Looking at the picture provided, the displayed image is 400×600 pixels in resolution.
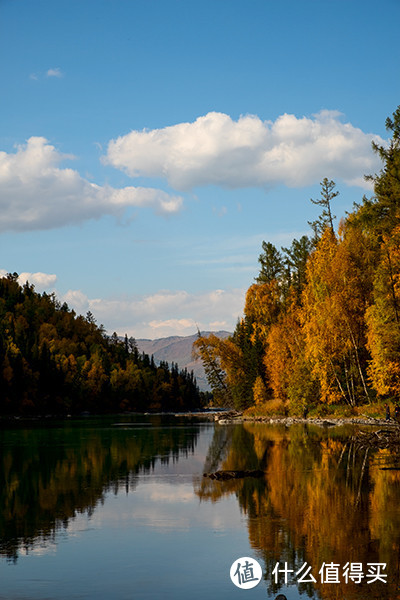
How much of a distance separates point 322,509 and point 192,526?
368cm

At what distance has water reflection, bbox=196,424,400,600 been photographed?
13.6 metres

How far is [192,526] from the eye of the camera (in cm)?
1847

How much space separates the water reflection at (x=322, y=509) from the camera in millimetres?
13648

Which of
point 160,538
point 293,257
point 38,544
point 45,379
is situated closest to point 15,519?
point 38,544

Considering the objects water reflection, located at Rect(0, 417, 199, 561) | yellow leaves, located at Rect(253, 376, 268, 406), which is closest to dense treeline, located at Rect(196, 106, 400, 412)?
yellow leaves, located at Rect(253, 376, 268, 406)

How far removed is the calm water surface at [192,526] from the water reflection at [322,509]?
0.04 m

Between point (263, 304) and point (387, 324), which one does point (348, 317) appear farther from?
point (263, 304)

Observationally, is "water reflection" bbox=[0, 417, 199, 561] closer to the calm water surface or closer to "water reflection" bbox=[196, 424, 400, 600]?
the calm water surface

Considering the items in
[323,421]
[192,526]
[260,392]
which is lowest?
[192,526]

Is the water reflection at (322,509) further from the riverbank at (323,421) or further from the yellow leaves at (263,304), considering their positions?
the yellow leaves at (263,304)

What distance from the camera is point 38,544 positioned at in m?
16.1

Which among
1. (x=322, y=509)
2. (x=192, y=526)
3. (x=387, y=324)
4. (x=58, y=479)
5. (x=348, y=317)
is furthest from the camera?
(x=348, y=317)

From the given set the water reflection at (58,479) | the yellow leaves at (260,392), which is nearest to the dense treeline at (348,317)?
the yellow leaves at (260,392)

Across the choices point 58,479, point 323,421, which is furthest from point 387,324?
point 58,479
